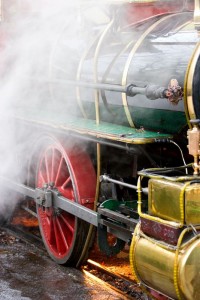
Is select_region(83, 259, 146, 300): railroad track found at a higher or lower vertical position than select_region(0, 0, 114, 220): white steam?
lower

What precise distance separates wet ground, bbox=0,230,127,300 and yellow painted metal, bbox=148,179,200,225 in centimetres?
141

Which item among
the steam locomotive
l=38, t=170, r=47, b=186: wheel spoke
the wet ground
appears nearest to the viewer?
the steam locomotive

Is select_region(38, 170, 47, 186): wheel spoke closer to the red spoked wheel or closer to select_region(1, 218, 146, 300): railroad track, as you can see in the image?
the red spoked wheel

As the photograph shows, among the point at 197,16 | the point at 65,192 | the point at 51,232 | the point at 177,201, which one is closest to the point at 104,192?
the point at 65,192

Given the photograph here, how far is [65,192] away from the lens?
638cm

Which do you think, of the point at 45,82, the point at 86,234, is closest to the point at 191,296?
the point at 86,234

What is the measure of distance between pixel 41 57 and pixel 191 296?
3203mm

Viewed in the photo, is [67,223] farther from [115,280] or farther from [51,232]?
[115,280]

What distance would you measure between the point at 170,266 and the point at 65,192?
238 centimetres

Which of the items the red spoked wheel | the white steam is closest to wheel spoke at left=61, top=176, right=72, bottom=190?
the red spoked wheel

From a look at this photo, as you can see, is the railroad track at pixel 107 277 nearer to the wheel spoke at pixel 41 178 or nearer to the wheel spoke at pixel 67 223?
the wheel spoke at pixel 67 223

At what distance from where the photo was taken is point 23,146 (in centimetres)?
728

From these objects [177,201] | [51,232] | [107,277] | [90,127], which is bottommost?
[107,277]

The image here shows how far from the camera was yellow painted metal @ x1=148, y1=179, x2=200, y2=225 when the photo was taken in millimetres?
4109
